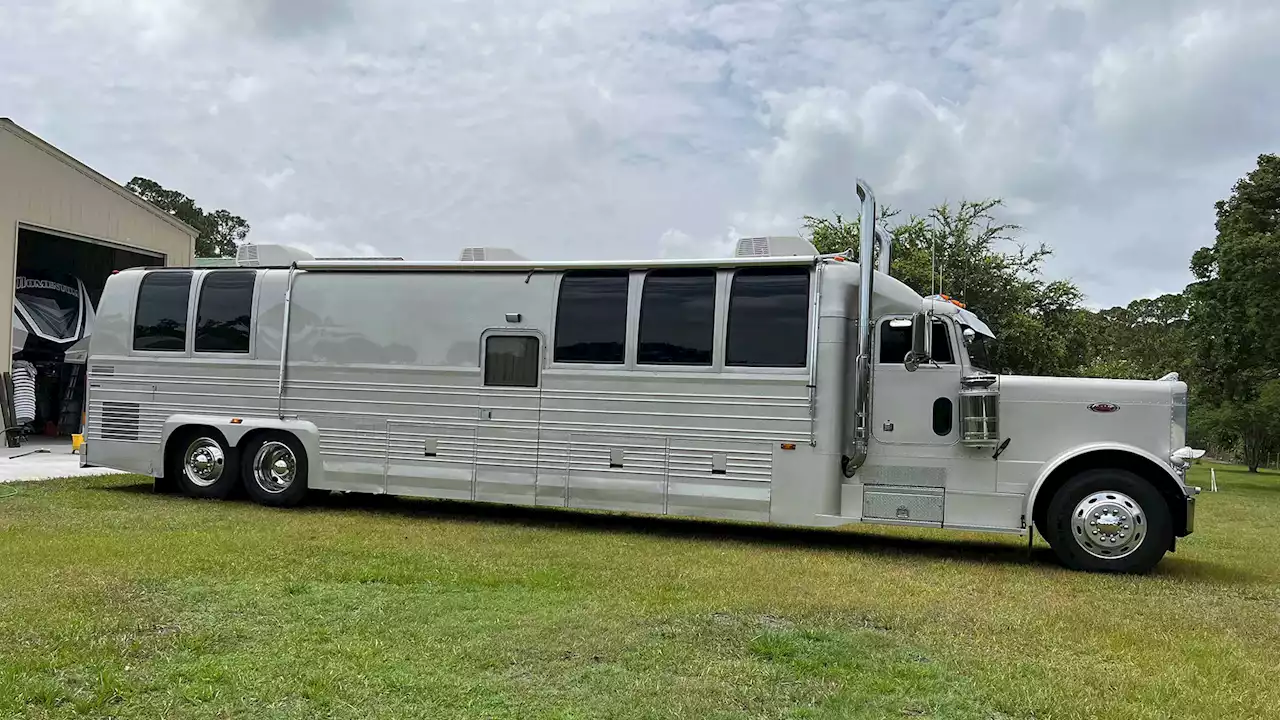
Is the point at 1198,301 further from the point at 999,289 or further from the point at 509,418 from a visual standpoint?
the point at 509,418

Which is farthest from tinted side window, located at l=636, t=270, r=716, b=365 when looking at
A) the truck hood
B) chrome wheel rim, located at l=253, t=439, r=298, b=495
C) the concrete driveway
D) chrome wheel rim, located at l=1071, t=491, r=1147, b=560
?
the concrete driveway

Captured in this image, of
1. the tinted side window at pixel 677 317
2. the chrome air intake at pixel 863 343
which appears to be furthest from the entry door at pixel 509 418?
the chrome air intake at pixel 863 343

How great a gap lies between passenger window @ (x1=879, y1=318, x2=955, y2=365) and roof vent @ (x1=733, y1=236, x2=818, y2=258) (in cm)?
106

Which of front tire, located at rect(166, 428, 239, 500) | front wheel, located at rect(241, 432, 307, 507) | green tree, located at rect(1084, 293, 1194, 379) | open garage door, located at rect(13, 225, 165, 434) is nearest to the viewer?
front wheel, located at rect(241, 432, 307, 507)

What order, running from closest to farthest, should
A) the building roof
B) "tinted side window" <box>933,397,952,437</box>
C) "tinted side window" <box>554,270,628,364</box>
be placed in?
"tinted side window" <box>933,397,952,437</box>
"tinted side window" <box>554,270,628,364</box>
the building roof

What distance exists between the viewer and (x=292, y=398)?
11.1 metres

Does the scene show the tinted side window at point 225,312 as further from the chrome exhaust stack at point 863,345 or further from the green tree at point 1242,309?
the green tree at point 1242,309

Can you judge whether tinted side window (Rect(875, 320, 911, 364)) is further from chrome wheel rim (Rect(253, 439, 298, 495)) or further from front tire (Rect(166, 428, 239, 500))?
front tire (Rect(166, 428, 239, 500))

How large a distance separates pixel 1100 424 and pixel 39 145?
60.9 ft

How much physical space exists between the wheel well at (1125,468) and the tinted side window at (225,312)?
28.3 ft

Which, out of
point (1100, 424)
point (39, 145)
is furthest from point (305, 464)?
point (39, 145)

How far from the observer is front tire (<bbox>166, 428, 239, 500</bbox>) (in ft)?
37.1

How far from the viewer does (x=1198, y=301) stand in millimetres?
27984

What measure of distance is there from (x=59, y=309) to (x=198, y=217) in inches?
1166
